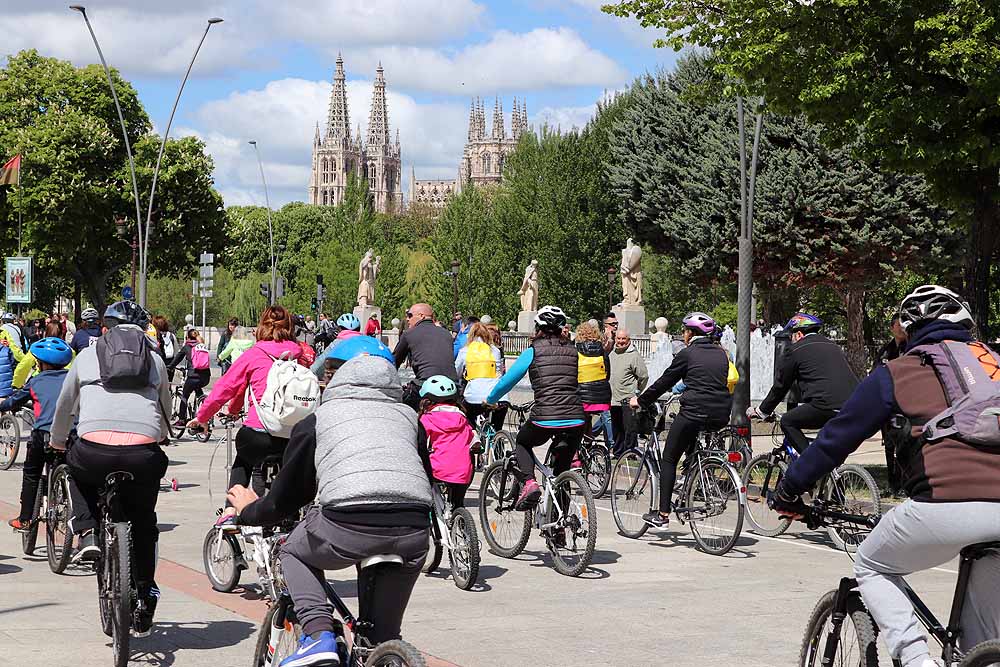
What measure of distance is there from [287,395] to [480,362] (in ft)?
21.3

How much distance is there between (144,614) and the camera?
272 inches

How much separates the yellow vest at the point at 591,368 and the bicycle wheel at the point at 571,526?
4.64m

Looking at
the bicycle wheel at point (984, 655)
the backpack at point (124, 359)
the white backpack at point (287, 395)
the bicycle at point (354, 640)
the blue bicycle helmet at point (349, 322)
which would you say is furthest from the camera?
the blue bicycle helmet at point (349, 322)

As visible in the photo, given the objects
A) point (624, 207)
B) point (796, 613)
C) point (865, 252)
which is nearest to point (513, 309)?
point (624, 207)

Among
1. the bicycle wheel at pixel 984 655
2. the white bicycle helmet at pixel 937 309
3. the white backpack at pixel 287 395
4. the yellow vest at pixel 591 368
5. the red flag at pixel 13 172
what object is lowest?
the bicycle wheel at pixel 984 655

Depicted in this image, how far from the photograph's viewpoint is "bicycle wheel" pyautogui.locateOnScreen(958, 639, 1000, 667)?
4.06 m

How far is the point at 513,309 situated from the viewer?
67.1m

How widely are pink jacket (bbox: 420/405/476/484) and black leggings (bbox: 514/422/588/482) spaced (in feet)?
1.68

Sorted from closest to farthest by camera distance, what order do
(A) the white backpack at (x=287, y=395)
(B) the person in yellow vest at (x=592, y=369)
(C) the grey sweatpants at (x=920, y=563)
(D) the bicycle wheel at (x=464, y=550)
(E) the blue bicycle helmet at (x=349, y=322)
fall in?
(C) the grey sweatpants at (x=920, y=563), (A) the white backpack at (x=287, y=395), (D) the bicycle wheel at (x=464, y=550), (E) the blue bicycle helmet at (x=349, y=322), (B) the person in yellow vest at (x=592, y=369)

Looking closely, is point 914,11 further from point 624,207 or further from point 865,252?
point 624,207

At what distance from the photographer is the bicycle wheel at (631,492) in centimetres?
1191

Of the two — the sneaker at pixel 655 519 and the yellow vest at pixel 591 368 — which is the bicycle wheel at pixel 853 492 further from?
the yellow vest at pixel 591 368

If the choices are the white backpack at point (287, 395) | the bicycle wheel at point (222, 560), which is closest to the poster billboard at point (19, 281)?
the bicycle wheel at point (222, 560)

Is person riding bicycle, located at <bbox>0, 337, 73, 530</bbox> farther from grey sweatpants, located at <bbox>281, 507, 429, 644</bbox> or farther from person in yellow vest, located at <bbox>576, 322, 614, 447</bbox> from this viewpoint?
grey sweatpants, located at <bbox>281, 507, 429, 644</bbox>
